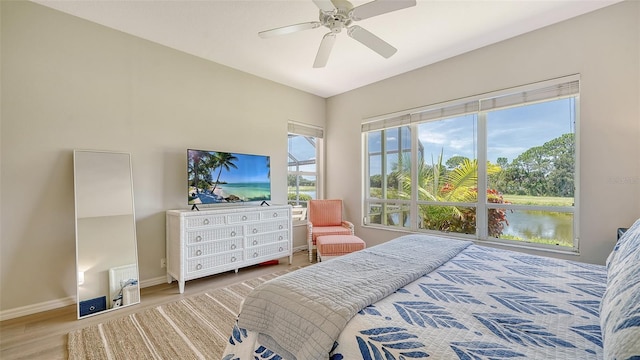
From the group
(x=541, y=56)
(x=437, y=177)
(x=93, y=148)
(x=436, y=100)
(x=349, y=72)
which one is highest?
(x=349, y=72)

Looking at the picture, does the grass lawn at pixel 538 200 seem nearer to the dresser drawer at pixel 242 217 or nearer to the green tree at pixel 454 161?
the green tree at pixel 454 161

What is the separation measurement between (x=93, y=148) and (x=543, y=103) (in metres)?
4.72

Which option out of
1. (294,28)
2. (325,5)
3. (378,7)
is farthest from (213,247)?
(378,7)

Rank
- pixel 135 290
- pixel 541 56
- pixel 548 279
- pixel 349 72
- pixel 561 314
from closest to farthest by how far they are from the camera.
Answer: pixel 561 314, pixel 548 279, pixel 135 290, pixel 541 56, pixel 349 72

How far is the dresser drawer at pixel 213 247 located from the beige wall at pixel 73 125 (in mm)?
516

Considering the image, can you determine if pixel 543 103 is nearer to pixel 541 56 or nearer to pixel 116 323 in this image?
pixel 541 56

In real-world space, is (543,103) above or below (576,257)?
above

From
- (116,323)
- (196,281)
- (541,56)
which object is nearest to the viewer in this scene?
(116,323)

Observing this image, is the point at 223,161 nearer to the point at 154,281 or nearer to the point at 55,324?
the point at 154,281

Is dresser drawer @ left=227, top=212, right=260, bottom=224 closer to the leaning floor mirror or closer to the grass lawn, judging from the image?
the leaning floor mirror

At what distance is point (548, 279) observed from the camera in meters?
1.42

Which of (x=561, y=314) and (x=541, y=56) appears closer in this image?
(x=561, y=314)

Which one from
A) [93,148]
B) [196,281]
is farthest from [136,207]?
[196,281]

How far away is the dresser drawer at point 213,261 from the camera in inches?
112
